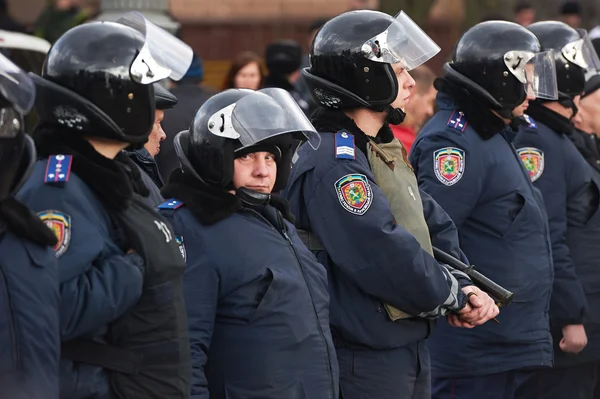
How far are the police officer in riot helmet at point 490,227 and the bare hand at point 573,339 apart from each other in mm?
580

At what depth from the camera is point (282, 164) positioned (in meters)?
5.01

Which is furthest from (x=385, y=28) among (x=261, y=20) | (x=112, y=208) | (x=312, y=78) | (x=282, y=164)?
(x=261, y=20)

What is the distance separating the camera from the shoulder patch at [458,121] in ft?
21.1

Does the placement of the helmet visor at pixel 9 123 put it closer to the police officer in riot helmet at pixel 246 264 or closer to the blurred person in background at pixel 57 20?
the police officer in riot helmet at pixel 246 264

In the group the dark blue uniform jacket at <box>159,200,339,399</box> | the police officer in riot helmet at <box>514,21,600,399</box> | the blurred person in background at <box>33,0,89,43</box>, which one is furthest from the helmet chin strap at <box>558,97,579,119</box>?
the blurred person in background at <box>33,0,89,43</box>

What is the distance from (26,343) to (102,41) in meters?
1.02

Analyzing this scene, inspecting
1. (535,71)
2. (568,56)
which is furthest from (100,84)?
(568,56)

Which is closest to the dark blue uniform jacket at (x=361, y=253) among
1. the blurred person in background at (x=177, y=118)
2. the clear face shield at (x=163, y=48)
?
the clear face shield at (x=163, y=48)

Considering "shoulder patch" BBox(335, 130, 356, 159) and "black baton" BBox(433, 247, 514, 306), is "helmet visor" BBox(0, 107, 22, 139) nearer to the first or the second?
"shoulder patch" BBox(335, 130, 356, 159)

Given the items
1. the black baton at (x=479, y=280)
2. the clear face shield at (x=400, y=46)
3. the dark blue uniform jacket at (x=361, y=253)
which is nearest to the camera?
the dark blue uniform jacket at (x=361, y=253)

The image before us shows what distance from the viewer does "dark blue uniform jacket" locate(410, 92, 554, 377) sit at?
632 centimetres

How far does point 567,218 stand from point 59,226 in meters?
3.94

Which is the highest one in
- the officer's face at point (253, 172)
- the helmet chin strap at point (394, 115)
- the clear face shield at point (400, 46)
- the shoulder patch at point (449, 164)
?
the clear face shield at point (400, 46)

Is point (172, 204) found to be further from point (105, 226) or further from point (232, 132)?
point (105, 226)
